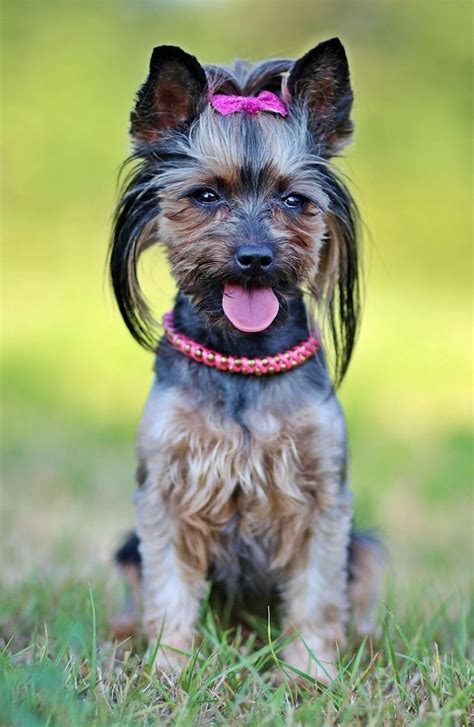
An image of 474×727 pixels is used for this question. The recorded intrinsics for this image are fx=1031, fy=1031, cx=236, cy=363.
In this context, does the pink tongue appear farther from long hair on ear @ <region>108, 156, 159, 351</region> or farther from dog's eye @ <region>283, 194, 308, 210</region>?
long hair on ear @ <region>108, 156, 159, 351</region>

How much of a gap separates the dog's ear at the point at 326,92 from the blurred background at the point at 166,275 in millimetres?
185

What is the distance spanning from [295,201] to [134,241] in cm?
68

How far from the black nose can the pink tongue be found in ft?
0.45

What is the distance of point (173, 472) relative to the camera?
13.6 feet

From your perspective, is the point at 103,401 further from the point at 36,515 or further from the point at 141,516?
the point at 141,516

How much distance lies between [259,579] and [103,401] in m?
5.61

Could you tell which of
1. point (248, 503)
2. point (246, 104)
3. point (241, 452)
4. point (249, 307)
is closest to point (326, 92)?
point (246, 104)

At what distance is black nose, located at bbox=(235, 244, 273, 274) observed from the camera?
3709 millimetres

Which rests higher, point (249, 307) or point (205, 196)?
point (205, 196)

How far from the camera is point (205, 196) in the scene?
391cm

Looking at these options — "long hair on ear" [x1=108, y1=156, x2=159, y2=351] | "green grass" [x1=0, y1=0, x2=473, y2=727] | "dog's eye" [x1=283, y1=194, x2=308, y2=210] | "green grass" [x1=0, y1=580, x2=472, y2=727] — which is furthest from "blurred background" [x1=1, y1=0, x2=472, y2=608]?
"green grass" [x1=0, y1=580, x2=472, y2=727]

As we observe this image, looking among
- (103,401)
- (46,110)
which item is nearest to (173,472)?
(103,401)

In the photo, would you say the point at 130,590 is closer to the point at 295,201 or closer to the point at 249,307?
the point at 249,307

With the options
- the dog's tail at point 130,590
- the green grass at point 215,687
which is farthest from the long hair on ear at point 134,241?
the green grass at point 215,687
